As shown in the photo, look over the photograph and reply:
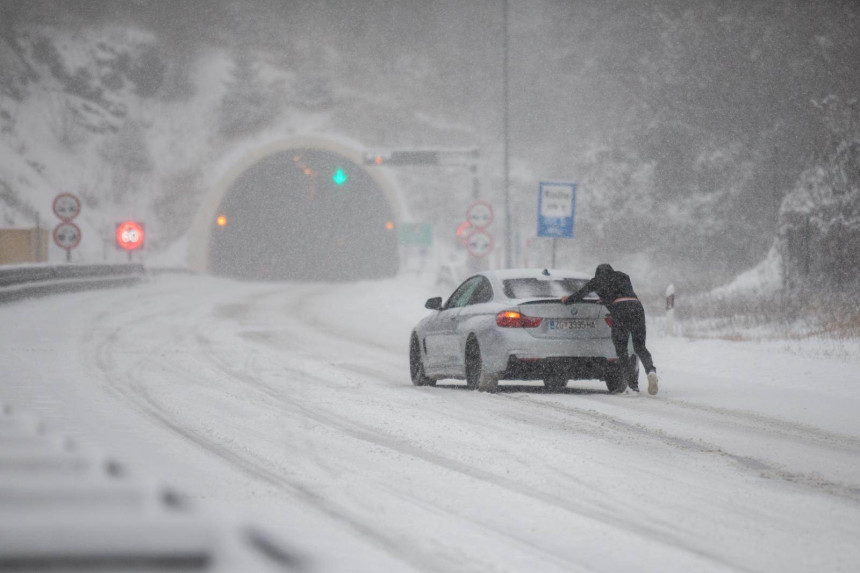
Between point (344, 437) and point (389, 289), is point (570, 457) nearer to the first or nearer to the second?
point (344, 437)

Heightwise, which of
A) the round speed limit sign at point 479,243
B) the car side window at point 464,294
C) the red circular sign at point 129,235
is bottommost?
the car side window at point 464,294

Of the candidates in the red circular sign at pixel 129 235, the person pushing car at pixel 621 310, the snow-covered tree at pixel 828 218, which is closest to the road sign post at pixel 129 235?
the red circular sign at pixel 129 235

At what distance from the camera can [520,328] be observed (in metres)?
13.0

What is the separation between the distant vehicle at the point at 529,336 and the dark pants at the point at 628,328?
0.16 metres

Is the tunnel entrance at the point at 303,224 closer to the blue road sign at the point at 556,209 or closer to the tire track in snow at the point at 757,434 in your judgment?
the blue road sign at the point at 556,209

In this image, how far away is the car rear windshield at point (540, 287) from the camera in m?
13.7

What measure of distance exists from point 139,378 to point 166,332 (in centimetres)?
782

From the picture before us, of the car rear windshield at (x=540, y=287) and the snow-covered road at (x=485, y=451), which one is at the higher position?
the car rear windshield at (x=540, y=287)

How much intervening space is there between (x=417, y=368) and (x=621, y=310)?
2.94 metres

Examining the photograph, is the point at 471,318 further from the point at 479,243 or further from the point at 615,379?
the point at 479,243

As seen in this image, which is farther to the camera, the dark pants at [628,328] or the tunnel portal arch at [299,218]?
the tunnel portal arch at [299,218]

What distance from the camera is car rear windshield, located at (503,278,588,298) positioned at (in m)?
13.7

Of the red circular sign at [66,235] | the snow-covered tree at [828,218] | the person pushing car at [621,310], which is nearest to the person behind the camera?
the person pushing car at [621,310]

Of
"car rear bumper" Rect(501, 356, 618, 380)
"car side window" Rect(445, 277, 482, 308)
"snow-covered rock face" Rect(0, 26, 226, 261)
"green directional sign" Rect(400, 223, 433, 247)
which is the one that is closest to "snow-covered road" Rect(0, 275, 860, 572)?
"car rear bumper" Rect(501, 356, 618, 380)
